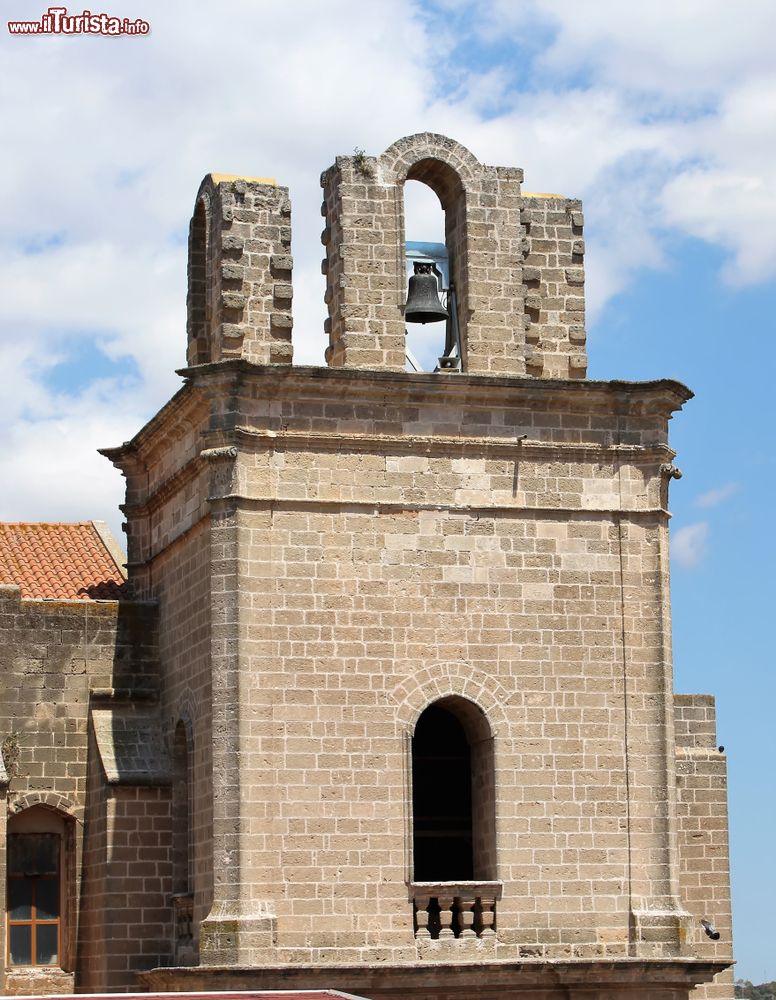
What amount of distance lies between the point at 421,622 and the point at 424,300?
3121 millimetres

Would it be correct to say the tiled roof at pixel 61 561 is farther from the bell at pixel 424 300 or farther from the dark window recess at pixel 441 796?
the bell at pixel 424 300

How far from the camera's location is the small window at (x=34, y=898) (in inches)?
848

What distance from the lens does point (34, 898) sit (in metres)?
21.7

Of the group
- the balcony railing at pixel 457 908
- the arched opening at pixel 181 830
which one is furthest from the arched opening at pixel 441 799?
the arched opening at pixel 181 830

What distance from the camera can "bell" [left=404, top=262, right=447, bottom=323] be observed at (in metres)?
20.5

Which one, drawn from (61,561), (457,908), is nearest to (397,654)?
(457,908)

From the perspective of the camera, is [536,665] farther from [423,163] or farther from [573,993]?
[423,163]

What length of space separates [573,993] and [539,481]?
15.4 feet

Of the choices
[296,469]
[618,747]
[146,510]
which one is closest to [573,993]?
[618,747]

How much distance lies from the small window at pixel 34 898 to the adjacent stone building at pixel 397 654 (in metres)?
0.08

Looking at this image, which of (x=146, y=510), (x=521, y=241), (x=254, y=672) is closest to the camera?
(x=254, y=672)

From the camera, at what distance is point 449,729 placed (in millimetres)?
Answer: 20984

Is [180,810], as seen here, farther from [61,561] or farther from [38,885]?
[61,561]

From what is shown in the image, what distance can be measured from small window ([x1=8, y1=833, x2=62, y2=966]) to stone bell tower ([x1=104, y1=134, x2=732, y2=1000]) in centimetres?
169
